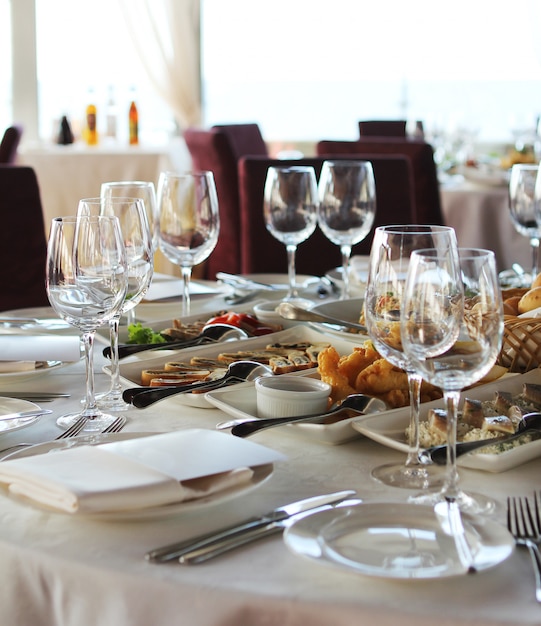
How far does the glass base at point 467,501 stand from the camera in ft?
2.78

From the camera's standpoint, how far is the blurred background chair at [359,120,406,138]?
18.1ft

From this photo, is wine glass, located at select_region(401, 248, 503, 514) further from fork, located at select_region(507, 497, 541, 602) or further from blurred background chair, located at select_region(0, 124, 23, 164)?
blurred background chair, located at select_region(0, 124, 23, 164)

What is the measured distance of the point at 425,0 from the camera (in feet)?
21.8

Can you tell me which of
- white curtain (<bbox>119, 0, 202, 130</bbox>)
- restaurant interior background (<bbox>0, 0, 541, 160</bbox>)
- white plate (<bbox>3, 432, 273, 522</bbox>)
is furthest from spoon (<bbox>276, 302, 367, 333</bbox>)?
white curtain (<bbox>119, 0, 202, 130</bbox>)

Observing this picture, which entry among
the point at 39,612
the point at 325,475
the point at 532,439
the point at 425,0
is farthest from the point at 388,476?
the point at 425,0

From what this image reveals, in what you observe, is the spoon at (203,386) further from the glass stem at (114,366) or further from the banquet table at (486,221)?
the banquet table at (486,221)

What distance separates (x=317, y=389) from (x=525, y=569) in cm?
40

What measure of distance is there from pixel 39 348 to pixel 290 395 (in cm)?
48

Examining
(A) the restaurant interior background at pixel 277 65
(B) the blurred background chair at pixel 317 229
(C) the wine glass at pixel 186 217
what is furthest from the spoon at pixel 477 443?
(A) the restaurant interior background at pixel 277 65

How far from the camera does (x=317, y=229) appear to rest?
286 centimetres

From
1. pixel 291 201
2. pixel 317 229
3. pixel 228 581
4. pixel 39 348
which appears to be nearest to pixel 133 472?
pixel 228 581

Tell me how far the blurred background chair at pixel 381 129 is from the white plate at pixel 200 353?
4222 mm

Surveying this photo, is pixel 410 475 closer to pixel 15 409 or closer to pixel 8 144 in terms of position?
pixel 15 409

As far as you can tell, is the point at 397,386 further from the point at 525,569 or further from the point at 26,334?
the point at 26,334
